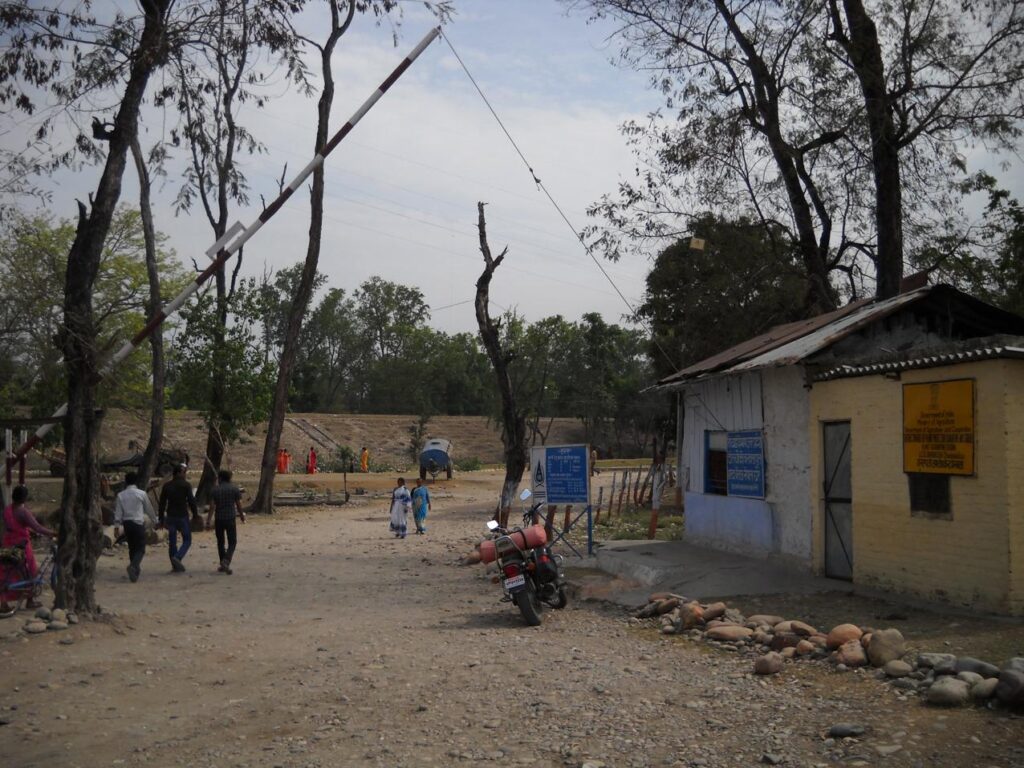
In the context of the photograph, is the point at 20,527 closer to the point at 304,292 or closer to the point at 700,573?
the point at 700,573

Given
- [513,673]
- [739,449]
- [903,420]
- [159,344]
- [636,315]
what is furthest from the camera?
[636,315]

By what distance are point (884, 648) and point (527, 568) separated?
14.4 feet

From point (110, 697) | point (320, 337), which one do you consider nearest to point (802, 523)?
point (110, 697)

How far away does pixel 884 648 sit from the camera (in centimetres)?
790

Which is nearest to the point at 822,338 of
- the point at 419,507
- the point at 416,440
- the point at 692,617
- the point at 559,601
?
the point at 692,617

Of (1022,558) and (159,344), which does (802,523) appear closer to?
(1022,558)

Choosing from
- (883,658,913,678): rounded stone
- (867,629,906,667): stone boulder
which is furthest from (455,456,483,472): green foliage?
(883,658,913,678): rounded stone

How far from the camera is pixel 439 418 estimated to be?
69125mm

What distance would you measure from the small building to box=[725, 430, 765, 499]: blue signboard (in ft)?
0.06

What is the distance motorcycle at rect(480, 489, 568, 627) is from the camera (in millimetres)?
10711

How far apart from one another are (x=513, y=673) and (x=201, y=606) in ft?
18.4

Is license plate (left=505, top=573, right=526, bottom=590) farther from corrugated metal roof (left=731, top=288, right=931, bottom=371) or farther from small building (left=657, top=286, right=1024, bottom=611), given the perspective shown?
corrugated metal roof (left=731, top=288, right=931, bottom=371)

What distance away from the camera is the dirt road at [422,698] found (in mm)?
6051

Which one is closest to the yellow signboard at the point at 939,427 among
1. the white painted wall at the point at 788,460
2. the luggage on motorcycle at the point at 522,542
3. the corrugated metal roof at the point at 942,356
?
the corrugated metal roof at the point at 942,356
